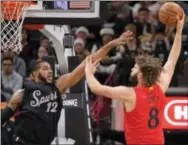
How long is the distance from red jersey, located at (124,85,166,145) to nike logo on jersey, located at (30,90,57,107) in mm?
1031

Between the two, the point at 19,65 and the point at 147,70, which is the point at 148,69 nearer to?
the point at 147,70

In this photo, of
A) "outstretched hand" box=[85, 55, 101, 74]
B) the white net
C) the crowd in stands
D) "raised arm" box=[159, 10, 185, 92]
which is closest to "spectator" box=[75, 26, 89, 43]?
the crowd in stands

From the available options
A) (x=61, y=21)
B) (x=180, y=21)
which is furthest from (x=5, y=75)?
(x=180, y=21)

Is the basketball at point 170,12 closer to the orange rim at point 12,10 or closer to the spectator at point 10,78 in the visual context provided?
the orange rim at point 12,10

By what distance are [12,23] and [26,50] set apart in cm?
502

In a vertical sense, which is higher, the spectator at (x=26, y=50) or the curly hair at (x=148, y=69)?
the curly hair at (x=148, y=69)

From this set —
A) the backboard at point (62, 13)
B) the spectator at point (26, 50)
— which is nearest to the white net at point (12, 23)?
the backboard at point (62, 13)

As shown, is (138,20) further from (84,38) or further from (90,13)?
(90,13)

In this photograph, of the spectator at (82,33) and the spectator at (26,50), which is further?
the spectator at (82,33)

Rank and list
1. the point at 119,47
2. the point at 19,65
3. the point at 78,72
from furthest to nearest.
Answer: the point at 19,65 → the point at 119,47 → the point at 78,72

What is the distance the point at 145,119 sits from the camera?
701 cm

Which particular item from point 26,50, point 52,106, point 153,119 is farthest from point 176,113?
point 153,119

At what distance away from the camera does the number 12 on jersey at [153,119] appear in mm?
7055

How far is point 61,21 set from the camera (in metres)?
8.74
